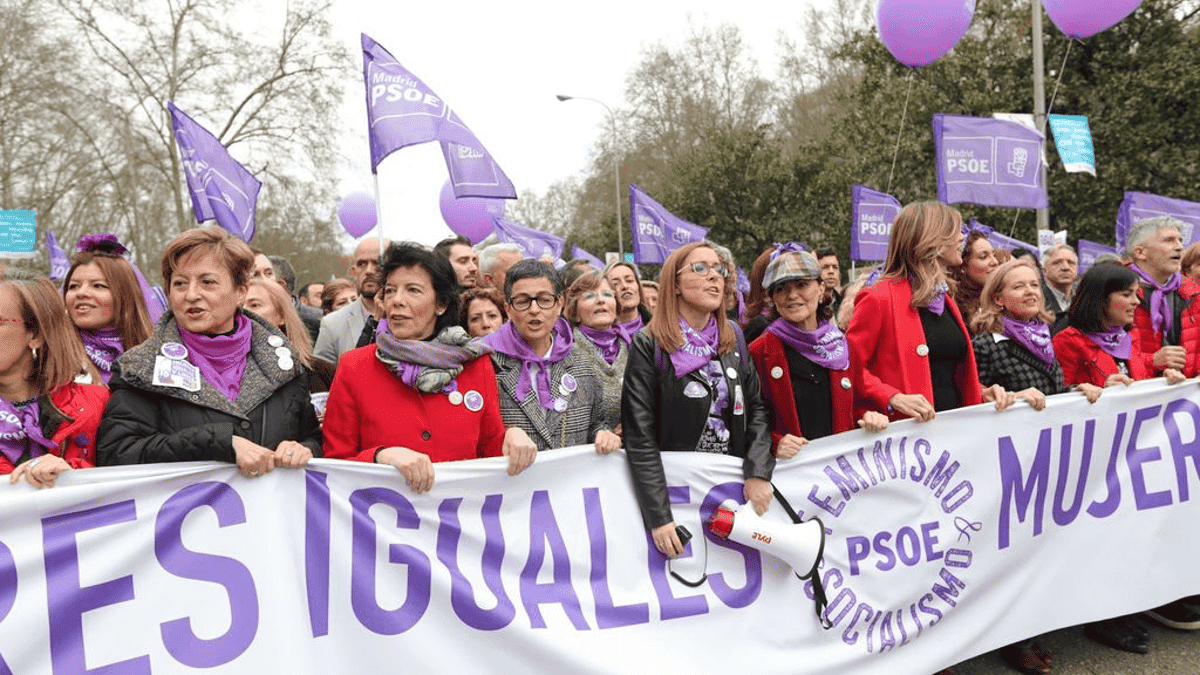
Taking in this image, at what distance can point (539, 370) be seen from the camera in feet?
11.0

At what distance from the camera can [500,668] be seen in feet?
9.18

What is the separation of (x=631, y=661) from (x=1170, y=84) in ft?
51.8

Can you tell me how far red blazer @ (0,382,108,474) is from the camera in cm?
258

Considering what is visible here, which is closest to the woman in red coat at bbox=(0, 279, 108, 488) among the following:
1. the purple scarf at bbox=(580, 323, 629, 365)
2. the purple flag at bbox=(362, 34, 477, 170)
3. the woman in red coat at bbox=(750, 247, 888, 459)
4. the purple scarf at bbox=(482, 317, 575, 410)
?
the purple scarf at bbox=(482, 317, 575, 410)

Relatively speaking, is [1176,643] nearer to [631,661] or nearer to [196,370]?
[631,661]

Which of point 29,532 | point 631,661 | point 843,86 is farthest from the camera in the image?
point 843,86

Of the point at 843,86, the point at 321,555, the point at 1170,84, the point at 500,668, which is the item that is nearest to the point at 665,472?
the point at 500,668

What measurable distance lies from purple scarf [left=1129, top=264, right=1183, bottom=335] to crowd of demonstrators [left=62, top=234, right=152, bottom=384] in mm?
4863

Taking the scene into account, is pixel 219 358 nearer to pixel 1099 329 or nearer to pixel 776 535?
pixel 776 535

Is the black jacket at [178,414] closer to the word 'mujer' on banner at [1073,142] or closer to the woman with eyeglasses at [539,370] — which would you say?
the woman with eyeglasses at [539,370]

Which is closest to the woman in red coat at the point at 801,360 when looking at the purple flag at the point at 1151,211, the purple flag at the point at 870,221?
the purple flag at the point at 1151,211

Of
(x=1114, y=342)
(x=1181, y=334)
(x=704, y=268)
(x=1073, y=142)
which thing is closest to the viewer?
(x=704, y=268)

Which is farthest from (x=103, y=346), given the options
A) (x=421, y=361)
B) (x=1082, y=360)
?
(x=1082, y=360)

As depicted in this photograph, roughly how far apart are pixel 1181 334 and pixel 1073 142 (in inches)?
228
